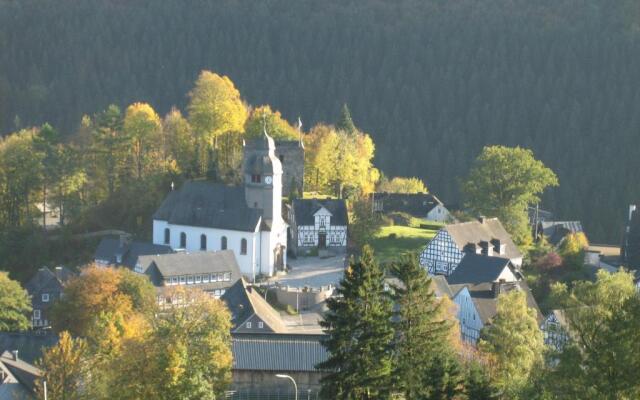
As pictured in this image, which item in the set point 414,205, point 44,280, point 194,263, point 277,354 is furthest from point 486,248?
point 44,280

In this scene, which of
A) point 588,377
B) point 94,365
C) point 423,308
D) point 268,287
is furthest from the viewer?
point 268,287

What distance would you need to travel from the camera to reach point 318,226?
63.5m

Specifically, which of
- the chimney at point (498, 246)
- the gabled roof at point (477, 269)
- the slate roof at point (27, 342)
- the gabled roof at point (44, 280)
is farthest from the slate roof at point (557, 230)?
the slate roof at point (27, 342)

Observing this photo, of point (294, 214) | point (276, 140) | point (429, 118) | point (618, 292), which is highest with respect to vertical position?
point (429, 118)

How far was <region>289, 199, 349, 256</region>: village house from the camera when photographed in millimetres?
63281

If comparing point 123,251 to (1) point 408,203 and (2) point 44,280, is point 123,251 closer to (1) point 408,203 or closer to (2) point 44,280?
(2) point 44,280

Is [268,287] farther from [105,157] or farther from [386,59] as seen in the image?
[386,59]

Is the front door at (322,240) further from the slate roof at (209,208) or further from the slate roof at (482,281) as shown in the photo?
the slate roof at (482,281)

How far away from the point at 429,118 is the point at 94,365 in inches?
3899

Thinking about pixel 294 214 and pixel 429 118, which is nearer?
pixel 294 214

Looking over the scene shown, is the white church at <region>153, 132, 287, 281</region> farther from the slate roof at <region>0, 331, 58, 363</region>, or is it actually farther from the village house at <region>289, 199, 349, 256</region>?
the slate roof at <region>0, 331, 58, 363</region>

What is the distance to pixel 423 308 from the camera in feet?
113

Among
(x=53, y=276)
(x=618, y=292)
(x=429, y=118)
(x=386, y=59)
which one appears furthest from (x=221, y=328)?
(x=386, y=59)

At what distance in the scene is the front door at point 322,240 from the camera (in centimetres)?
6372
